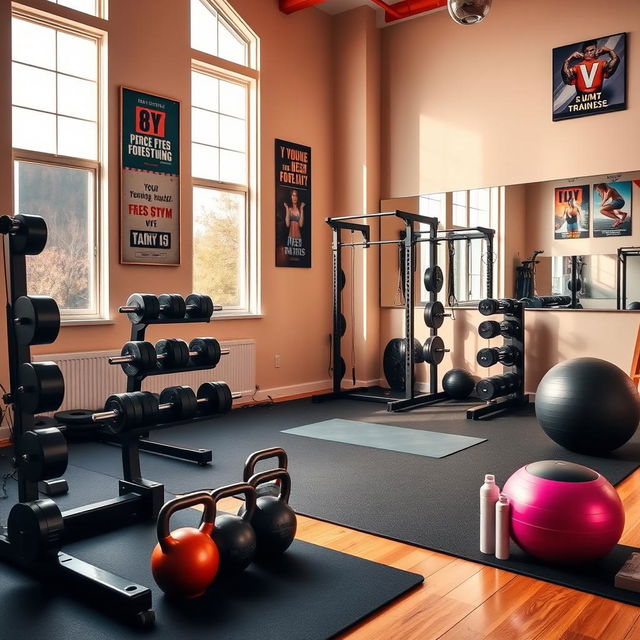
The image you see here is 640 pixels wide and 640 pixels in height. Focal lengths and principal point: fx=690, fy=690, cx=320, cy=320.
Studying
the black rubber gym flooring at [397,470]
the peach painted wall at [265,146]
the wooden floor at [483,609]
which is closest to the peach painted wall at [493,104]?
the peach painted wall at [265,146]

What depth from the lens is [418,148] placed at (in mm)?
6488

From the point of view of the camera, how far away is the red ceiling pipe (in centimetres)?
594

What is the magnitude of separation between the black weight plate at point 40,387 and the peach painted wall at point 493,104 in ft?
15.1

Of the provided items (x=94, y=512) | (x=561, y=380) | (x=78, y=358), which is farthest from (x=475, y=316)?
(x=94, y=512)

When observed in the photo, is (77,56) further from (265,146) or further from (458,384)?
(458,384)

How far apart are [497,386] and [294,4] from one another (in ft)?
12.2

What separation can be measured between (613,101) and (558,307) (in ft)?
5.44

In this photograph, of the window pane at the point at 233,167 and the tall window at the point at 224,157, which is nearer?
the tall window at the point at 224,157

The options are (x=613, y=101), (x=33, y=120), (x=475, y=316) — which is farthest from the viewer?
(x=475, y=316)

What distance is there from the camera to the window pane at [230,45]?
18.9 ft

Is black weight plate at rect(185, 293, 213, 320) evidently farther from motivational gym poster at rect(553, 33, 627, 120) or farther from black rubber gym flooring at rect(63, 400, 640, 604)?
motivational gym poster at rect(553, 33, 627, 120)

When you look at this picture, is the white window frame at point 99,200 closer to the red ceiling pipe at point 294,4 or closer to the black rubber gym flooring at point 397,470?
the black rubber gym flooring at point 397,470

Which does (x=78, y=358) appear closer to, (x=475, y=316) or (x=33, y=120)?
(x=33, y=120)

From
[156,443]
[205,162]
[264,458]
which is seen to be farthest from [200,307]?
[205,162]
